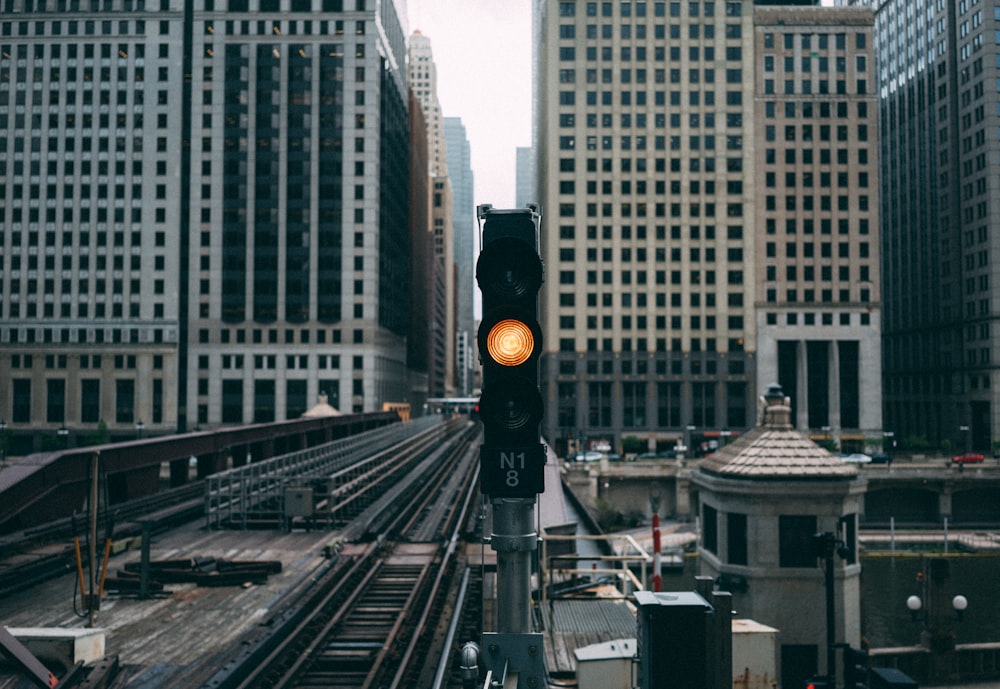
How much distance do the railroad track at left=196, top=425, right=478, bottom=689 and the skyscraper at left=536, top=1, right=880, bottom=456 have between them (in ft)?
251

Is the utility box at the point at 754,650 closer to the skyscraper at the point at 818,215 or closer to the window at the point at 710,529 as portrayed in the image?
the window at the point at 710,529

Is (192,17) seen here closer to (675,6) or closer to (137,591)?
(675,6)

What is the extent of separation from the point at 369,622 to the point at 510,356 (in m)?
18.6

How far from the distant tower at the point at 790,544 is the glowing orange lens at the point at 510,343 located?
14.5 metres

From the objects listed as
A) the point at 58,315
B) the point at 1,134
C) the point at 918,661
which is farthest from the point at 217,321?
the point at 918,661

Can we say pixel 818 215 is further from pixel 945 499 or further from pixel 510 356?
pixel 510 356

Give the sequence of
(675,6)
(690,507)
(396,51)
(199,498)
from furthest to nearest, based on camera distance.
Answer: (396,51) < (675,6) < (690,507) < (199,498)

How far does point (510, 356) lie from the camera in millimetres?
5449

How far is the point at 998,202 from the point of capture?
111m

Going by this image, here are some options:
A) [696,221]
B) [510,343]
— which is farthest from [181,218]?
[510,343]

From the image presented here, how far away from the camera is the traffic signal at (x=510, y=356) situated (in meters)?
5.29

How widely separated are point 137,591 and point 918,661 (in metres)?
22.9

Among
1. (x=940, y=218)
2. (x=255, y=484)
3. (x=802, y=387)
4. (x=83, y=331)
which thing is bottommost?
(x=255, y=484)

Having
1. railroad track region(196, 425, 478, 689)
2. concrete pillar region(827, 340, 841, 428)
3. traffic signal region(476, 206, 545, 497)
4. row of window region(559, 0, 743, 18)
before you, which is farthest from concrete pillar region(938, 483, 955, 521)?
traffic signal region(476, 206, 545, 497)
